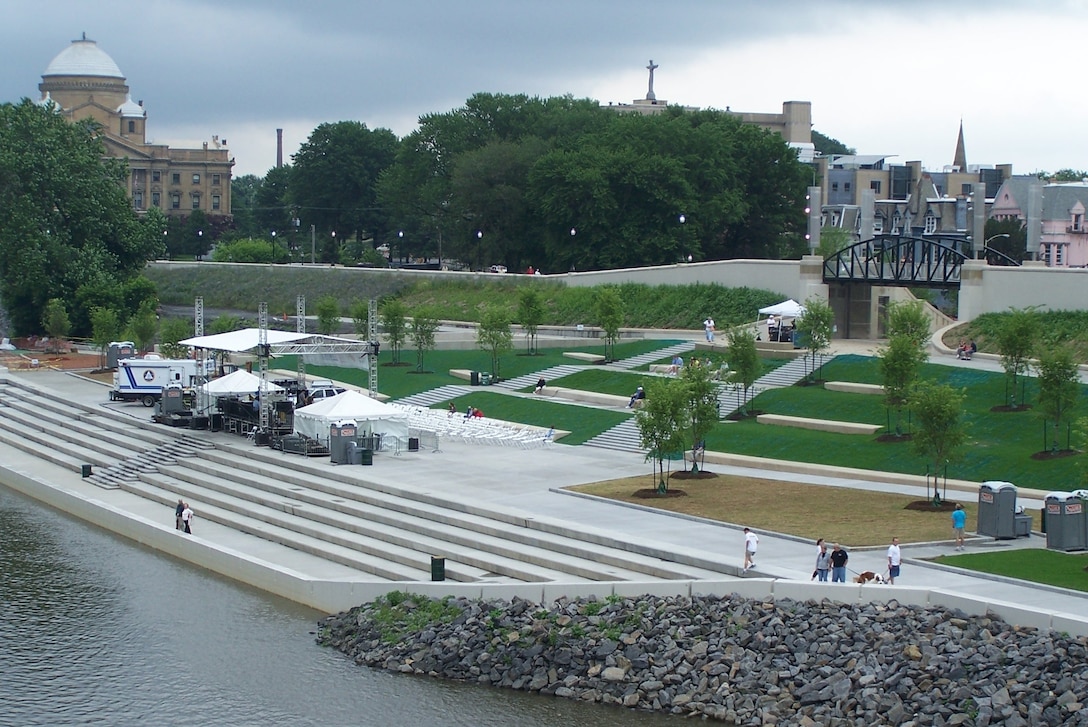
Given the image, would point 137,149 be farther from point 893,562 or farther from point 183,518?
point 893,562

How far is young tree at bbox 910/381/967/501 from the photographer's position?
36.1 metres

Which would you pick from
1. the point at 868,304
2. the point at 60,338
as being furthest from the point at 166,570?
the point at 60,338

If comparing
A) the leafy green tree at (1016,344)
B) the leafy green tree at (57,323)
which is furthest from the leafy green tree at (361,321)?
the leafy green tree at (1016,344)

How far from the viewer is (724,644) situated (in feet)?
91.5

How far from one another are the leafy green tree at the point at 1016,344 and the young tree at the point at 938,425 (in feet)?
29.6

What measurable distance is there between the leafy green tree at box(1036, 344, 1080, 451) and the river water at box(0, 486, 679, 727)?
18.5m

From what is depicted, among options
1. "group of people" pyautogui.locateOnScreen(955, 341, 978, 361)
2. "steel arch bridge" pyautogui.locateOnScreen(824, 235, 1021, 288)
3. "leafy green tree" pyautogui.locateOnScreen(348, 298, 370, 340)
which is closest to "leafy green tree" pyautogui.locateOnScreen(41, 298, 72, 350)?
"leafy green tree" pyautogui.locateOnScreen(348, 298, 370, 340)

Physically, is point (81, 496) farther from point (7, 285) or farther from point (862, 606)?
point (7, 285)

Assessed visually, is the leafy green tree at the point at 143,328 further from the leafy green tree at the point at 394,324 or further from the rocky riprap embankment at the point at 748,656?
the rocky riprap embankment at the point at 748,656

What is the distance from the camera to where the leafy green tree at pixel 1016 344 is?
45.0 m

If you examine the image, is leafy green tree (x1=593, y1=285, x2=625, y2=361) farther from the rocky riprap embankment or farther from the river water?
the rocky riprap embankment

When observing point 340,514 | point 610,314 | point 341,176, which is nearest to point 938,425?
point 340,514

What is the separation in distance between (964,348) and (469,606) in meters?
29.9

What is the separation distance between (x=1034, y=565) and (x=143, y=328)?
54.1 metres
